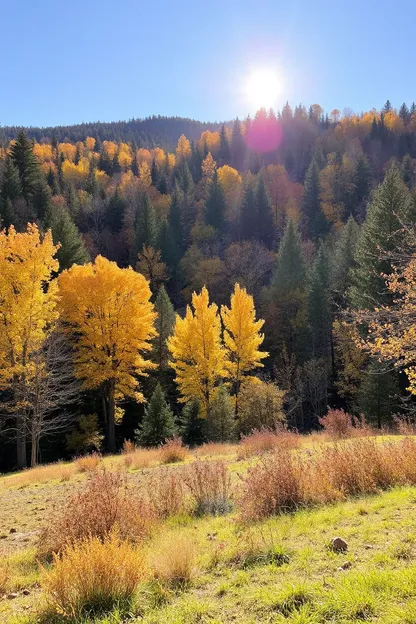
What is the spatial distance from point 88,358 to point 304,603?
1972cm

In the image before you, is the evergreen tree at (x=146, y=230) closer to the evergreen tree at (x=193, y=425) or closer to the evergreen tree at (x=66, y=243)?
the evergreen tree at (x=66, y=243)

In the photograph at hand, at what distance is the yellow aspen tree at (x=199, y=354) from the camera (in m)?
23.8

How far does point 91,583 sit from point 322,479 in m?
4.28

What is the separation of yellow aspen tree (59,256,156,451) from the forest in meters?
0.08

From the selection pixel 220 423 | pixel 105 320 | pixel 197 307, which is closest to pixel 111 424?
pixel 105 320

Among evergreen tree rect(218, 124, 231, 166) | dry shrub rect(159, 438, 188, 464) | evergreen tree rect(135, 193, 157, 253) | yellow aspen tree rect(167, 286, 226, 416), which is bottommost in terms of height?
dry shrub rect(159, 438, 188, 464)

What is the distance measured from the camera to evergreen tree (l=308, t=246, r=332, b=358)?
3784 cm

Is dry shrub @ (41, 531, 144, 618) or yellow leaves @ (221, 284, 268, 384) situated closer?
dry shrub @ (41, 531, 144, 618)

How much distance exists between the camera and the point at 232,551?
179 inches

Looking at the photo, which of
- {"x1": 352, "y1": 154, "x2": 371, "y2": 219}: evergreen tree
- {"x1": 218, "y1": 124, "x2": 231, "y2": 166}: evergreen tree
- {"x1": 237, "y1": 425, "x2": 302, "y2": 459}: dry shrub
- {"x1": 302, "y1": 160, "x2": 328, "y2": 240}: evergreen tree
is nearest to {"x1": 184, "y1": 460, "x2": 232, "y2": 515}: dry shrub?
{"x1": 237, "y1": 425, "x2": 302, "y2": 459}: dry shrub

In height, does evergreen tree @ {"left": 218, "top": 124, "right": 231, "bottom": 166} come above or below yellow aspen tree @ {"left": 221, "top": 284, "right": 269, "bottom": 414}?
above

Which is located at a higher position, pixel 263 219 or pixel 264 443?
pixel 263 219

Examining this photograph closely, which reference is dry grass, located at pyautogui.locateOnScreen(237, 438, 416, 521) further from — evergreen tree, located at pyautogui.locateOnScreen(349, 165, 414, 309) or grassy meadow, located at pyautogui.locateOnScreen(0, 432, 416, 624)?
evergreen tree, located at pyautogui.locateOnScreen(349, 165, 414, 309)

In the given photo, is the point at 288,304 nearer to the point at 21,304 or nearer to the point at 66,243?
the point at 66,243
